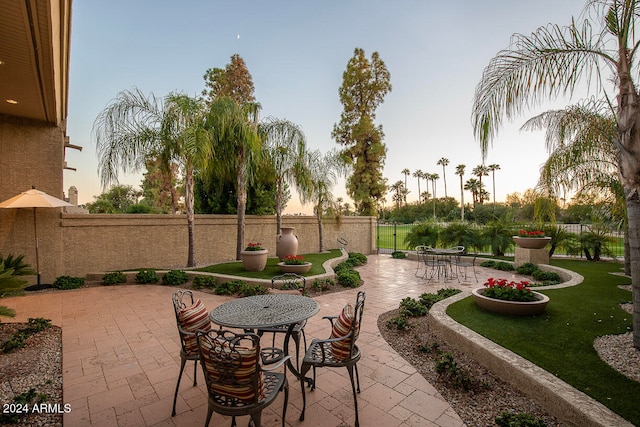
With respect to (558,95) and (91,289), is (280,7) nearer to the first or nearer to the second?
(558,95)

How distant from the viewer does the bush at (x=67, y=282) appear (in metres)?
6.99

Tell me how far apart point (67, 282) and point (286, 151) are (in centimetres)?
679

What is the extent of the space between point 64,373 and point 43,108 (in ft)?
20.6

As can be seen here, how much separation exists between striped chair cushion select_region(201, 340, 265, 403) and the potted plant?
9272mm

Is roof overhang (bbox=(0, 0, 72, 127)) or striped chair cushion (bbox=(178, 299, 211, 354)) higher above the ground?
roof overhang (bbox=(0, 0, 72, 127))

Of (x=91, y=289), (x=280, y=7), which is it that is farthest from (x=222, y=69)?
(x=91, y=289)

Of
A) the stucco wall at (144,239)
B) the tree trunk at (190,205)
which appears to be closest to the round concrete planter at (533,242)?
the stucco wall at (144,239)

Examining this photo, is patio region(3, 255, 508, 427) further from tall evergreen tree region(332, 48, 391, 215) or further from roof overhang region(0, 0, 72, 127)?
tall evergreen tree region(332, 48, 391, 215)

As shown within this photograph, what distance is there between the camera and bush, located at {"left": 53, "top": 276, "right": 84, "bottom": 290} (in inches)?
275

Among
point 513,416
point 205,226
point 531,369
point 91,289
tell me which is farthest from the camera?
point 205,226

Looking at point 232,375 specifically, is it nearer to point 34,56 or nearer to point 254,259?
point 34,56

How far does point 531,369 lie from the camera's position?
103 inches

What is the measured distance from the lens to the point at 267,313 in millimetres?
2688

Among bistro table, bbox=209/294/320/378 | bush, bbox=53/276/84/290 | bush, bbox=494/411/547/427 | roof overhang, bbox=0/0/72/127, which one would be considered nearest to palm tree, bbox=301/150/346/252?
bush, bbox=53/276/84/290
